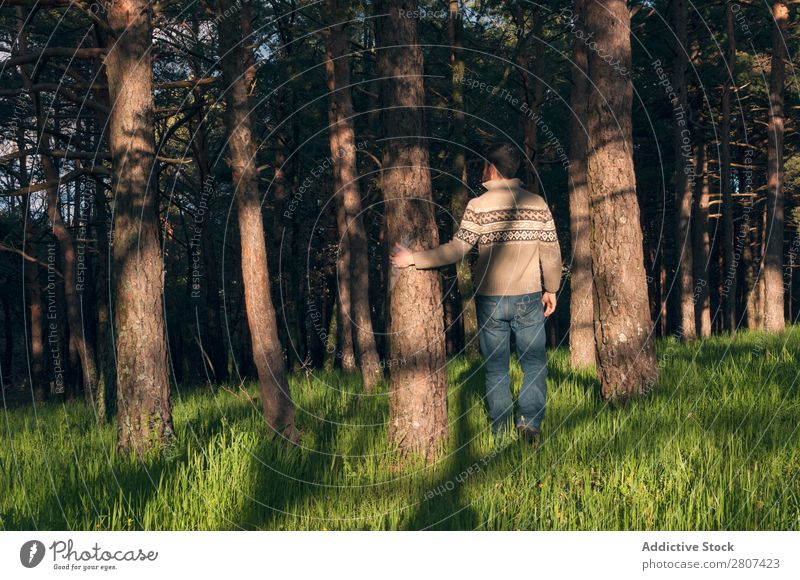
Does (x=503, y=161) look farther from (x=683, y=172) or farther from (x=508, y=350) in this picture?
(x=683, y=172)

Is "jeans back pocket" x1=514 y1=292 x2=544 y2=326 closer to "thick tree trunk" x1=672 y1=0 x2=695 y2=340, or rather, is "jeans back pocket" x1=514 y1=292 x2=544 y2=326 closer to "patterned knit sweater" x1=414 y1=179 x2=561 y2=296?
"patterned knit sweater" x1=414 y1=179 x2=561 y2=296

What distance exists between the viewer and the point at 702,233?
78.2 feet

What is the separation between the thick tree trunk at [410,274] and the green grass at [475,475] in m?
0.35

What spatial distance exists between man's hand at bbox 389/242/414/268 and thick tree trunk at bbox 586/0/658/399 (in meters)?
Answer: 2.50

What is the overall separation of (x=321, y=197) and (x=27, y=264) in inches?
363

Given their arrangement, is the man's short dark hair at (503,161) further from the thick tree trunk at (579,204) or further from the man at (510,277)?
the thick tree trunk at (579,204)

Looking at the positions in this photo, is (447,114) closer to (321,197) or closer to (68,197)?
(321,197)

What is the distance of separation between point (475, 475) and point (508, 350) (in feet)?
4.33

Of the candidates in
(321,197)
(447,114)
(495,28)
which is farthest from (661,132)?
(321,197)

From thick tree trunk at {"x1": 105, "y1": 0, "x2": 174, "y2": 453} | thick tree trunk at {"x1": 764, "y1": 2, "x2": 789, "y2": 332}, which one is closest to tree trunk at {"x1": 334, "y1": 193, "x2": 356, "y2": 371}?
thick tree trunk at {"x1": 764, "y1": 2, "x2": 789, "y2": 332}

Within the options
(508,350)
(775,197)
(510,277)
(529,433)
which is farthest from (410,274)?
(775,197)
